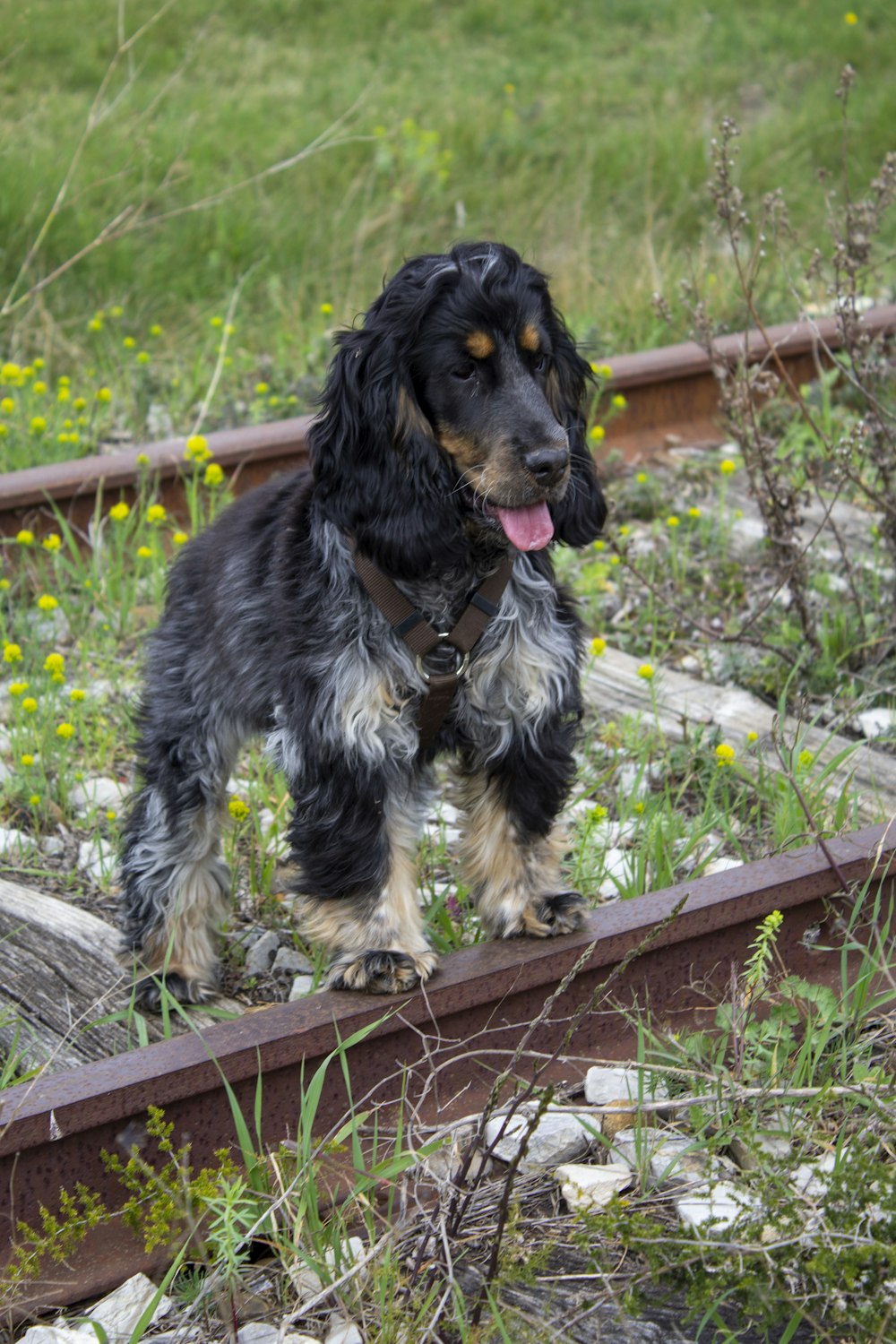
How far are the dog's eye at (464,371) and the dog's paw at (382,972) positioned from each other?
1.24m

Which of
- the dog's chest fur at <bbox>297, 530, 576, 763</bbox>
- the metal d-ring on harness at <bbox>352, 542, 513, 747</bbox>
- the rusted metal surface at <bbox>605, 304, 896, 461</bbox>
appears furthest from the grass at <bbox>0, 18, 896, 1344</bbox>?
the metal d-ring on harness at <bbox>352, 542, 513, 747</bbox>

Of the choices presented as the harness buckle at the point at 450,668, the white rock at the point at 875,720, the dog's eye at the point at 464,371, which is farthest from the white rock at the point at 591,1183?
the white rock at the point at 875,720

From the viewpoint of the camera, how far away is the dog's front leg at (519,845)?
3406mm

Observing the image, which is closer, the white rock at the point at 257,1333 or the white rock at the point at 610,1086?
the white rock at the point at 257,1333

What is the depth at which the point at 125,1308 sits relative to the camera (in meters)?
2.71

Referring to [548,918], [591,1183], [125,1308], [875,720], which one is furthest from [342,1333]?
[875,720]

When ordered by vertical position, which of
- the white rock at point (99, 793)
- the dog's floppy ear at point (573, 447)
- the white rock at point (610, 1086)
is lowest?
the white rock at point (99, 793)

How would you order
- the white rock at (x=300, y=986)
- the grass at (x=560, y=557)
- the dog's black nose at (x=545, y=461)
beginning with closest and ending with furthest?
the grass at (x=560, y=557)
the dog's black nose at (x=545, y=461)
the white rock at (x=300, y=986)

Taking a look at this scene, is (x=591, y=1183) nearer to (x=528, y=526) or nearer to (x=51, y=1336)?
(x=51, y=1336)

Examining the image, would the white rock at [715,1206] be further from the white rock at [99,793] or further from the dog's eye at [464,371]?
the white rock at [99,793]

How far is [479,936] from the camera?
3734 mm

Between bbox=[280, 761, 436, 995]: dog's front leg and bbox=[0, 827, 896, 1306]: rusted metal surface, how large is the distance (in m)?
0.07

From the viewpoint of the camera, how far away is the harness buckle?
10.7 feet

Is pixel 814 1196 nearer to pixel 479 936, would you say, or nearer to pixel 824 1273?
pixel 824 1273
